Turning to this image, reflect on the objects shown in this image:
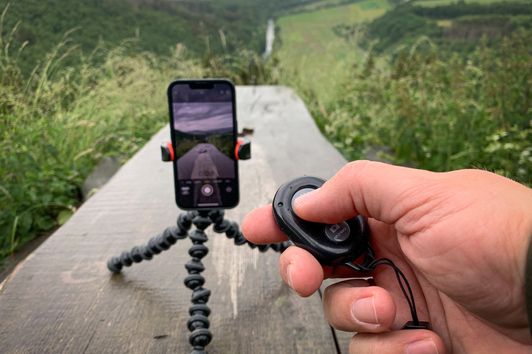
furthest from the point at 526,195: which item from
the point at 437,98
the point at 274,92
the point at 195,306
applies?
the point at 274,92

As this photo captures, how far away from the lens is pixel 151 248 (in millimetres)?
1064

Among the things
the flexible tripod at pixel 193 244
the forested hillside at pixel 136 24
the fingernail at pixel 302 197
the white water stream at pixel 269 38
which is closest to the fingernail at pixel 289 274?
the fingernail at pixel 302 197

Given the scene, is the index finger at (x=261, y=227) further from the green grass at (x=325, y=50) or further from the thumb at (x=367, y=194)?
the green grass at (x=325, y=50)

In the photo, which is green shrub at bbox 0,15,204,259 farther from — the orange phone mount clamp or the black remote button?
the black remote button

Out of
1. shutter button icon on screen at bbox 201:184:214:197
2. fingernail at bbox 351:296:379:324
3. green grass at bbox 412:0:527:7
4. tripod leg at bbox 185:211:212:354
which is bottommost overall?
tripod leg at bbox 185:211:212:354

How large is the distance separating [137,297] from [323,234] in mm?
452

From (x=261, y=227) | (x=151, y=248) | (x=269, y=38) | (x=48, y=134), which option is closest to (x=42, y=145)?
(x=48, y=134)

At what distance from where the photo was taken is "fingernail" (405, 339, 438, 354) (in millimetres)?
681

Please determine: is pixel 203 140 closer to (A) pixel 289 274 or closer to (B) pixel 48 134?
(A) pixel 289 274

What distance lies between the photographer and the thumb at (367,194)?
0.72 metres

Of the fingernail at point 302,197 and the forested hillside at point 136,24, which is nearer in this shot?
the fingernail at point 302,197

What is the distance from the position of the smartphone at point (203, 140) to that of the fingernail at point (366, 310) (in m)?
0.43

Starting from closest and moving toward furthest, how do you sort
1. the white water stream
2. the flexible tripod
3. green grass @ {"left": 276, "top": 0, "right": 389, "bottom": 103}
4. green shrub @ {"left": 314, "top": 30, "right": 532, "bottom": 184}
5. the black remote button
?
the black remote button < the flexible tripod < green shrub @ {"left": 314, "top": 30, "right": 532, "bottom": 184} < green grass @ {"left": 276, "top": 0, "right": 389, "bottom": 103} < the white water stream

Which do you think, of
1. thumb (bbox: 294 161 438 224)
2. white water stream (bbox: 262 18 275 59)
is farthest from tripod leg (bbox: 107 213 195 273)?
white water stream (bbox: 262 18 275 59)
